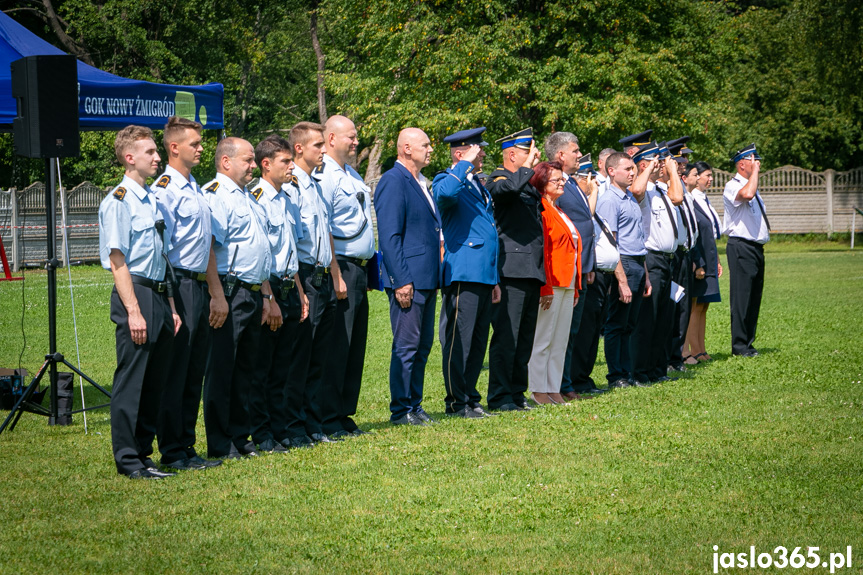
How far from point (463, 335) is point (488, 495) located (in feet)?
8.57

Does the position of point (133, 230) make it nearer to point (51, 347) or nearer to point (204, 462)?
point (204, 462)

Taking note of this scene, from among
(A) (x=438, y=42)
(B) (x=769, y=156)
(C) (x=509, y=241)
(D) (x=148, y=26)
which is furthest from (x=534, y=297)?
(B) (x=769, y=156)

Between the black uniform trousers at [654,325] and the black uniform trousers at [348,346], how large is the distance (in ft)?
12.2

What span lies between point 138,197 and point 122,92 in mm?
3709

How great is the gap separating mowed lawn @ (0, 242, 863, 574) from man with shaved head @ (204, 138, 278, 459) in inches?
17.9

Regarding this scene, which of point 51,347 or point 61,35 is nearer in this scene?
A: point 51,347

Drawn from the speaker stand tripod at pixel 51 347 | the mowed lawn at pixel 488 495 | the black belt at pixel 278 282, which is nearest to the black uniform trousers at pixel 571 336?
the mowed lawn at pixel 488 495

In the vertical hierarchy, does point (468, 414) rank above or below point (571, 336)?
below

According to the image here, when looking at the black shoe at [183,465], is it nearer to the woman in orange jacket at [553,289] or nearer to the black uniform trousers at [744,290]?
the woman in orange jacket at [553,289]


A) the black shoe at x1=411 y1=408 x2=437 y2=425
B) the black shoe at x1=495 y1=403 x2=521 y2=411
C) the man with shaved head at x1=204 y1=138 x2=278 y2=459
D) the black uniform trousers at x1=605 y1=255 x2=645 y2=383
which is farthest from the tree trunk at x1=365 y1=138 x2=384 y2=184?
the man with shaved head at x1=204 y1=138 x2=278 y2=459

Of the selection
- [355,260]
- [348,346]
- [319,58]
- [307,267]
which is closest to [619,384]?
[348,346]

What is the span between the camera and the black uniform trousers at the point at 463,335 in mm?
8445

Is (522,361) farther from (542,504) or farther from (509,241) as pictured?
(542,504)

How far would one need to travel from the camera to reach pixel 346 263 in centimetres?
774
